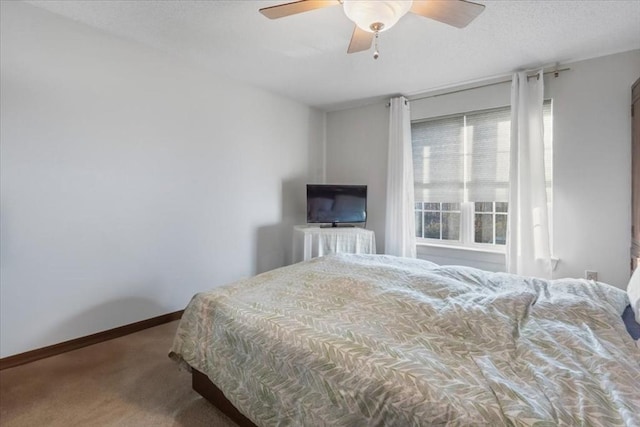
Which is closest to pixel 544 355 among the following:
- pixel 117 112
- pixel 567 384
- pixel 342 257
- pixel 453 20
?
pixel 567 384

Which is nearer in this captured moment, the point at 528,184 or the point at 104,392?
the point at 104,392

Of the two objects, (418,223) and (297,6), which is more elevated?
(297,6)

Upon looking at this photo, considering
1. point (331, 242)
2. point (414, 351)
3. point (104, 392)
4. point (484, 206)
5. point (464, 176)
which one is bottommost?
point (104, 392)

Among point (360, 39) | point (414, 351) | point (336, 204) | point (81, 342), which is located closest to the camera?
point (414, 351)

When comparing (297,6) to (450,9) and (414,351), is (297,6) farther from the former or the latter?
(414,351)

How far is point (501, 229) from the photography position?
3232 millimetres

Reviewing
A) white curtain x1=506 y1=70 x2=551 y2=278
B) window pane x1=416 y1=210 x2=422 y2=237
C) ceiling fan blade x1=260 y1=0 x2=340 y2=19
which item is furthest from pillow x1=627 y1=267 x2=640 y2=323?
window pane x1=416 y1=210 x2=422 y2=237

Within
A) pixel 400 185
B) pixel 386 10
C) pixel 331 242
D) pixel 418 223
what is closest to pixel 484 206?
pixel 418 223

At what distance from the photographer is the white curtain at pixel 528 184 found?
281cm

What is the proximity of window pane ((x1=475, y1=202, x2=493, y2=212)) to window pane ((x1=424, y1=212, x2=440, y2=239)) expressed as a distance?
0.43 metres

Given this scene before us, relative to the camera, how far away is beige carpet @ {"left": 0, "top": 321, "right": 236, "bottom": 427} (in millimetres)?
1572

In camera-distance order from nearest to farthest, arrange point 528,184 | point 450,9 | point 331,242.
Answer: point 450,9 < point 528,184 < point 331,242

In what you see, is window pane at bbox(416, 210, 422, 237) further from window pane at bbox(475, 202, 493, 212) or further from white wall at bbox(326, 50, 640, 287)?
white wall at bbox(326, 50, 640, 287)

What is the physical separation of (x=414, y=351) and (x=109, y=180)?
2526 mm
